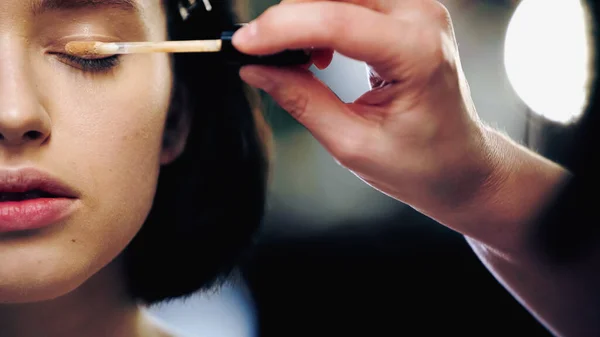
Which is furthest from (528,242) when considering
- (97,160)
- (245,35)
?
(97,160)

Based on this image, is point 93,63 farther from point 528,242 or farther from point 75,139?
point 528,242

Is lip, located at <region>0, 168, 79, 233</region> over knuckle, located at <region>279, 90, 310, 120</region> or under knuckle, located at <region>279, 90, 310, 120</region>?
under

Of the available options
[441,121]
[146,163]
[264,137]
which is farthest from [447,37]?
[264,137]

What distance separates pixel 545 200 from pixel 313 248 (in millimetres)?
1223

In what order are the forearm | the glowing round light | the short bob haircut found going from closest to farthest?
the forearm, the short bob haircut, the glowing round light

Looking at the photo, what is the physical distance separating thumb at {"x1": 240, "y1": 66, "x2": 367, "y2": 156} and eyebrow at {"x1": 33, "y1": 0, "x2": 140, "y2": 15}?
236 mm

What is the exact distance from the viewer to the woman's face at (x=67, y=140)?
0.62m

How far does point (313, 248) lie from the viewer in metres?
1.94

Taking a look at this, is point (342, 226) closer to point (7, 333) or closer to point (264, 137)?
point (264, 137)

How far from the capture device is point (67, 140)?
2.17 ft

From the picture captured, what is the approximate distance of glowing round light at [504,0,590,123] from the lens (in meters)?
1.25

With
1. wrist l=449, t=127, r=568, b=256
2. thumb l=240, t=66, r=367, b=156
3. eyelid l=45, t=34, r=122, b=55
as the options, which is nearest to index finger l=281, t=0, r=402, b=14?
thumb l=240, t=66, r=367, b=156

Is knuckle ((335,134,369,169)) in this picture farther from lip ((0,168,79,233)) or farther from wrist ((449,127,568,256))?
lip ((0,168,79,233))

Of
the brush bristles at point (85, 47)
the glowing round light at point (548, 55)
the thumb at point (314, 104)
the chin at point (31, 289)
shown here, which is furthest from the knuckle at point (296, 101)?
the glowing round light at point (548, 55)
